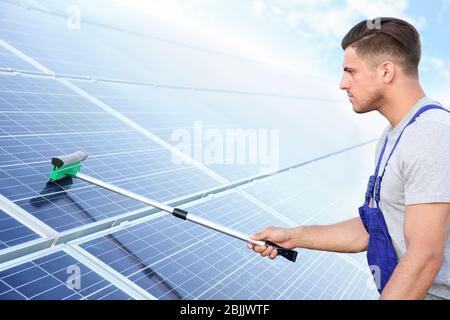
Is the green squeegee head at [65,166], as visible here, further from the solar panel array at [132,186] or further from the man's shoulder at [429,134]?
the man's shoulder at [429,134]

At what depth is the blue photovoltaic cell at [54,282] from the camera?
1.92m

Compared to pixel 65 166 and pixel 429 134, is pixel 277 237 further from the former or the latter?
pixel 65 166

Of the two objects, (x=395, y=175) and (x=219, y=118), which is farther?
(x=219, y=118)

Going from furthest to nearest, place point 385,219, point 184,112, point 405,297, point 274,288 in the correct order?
point 184,112 < point 274,288 < point 385,219 < point 405,297

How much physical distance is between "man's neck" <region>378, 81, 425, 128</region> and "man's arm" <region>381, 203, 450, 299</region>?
51 centimetres

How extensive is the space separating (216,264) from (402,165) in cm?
132

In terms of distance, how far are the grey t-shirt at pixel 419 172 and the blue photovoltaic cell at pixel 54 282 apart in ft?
4.12

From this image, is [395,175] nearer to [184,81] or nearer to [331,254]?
[331,254]

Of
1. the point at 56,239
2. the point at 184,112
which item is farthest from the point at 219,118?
the point at 56,239

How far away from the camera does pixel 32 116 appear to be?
3412 millimetres

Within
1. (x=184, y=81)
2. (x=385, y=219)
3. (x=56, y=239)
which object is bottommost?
(x=56, y=239)

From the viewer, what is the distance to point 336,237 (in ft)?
8.83

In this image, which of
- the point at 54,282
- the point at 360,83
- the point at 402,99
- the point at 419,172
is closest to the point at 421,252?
the point at 419,172

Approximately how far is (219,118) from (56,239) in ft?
13.7
